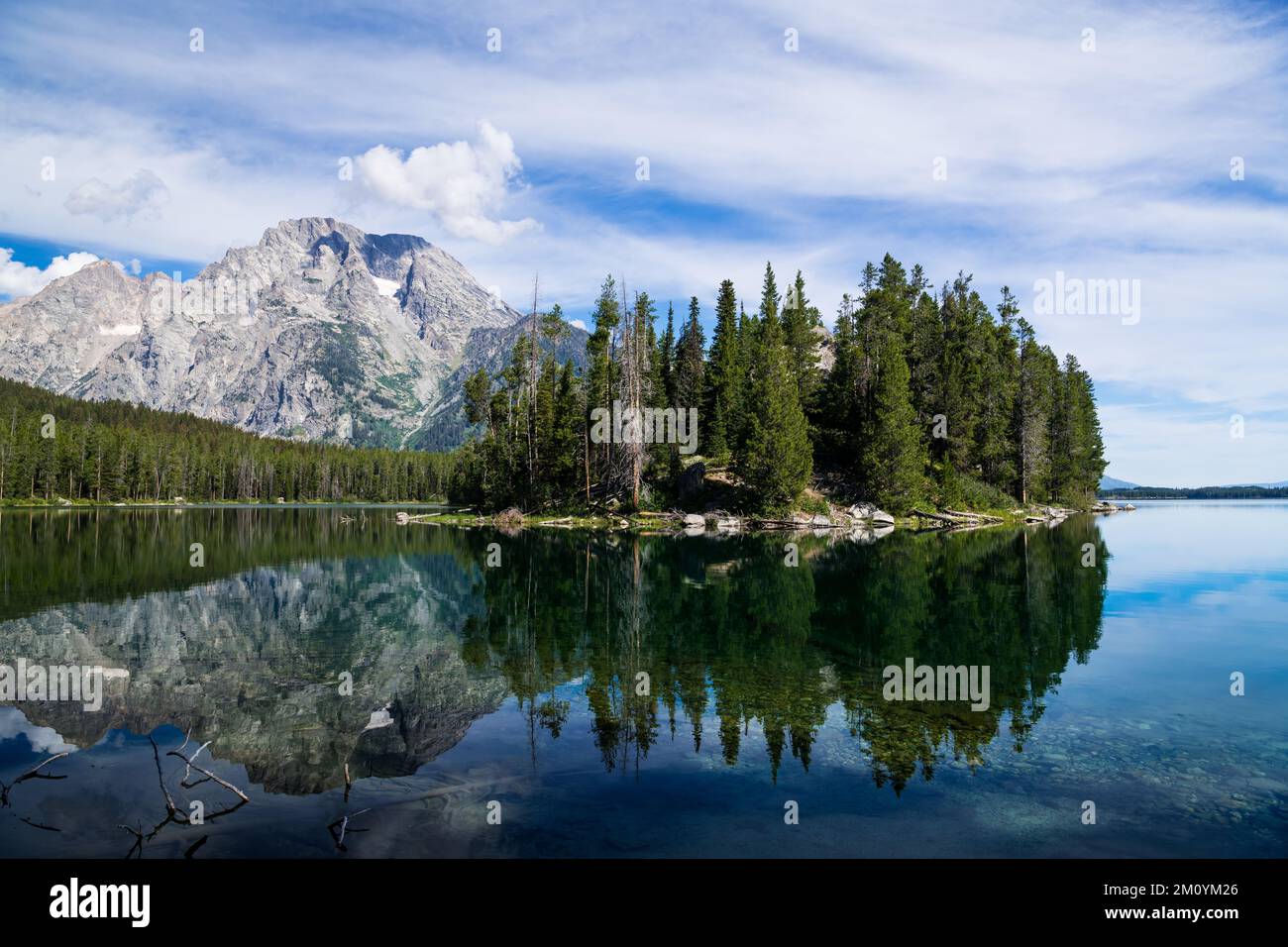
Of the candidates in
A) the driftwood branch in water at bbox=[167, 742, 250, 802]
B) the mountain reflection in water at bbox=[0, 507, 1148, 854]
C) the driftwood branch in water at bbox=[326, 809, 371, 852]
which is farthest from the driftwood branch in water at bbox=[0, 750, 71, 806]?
the driftwood branch in water at bbox=[326, 809, 371, 852]

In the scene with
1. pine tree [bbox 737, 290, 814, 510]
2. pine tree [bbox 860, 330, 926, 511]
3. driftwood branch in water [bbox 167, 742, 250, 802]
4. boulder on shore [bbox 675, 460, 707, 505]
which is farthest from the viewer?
boulder on shore [bbox 675, 460, 707, 505]

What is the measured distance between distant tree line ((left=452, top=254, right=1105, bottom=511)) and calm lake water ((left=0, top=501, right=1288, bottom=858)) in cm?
4473

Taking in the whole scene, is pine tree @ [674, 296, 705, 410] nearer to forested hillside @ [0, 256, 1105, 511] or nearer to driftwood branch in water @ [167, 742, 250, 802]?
forested hillside @ [0, 256, 1105, 511]

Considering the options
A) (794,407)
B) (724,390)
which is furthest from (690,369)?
(794,407)

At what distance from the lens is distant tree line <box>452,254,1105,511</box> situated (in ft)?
259

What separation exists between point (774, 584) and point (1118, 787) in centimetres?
2346

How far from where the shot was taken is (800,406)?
274ft

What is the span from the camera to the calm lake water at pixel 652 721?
1030 cm

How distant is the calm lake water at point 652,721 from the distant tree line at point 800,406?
44.7 meters

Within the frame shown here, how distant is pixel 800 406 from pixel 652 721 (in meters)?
71.7

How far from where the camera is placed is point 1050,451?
106 metres
